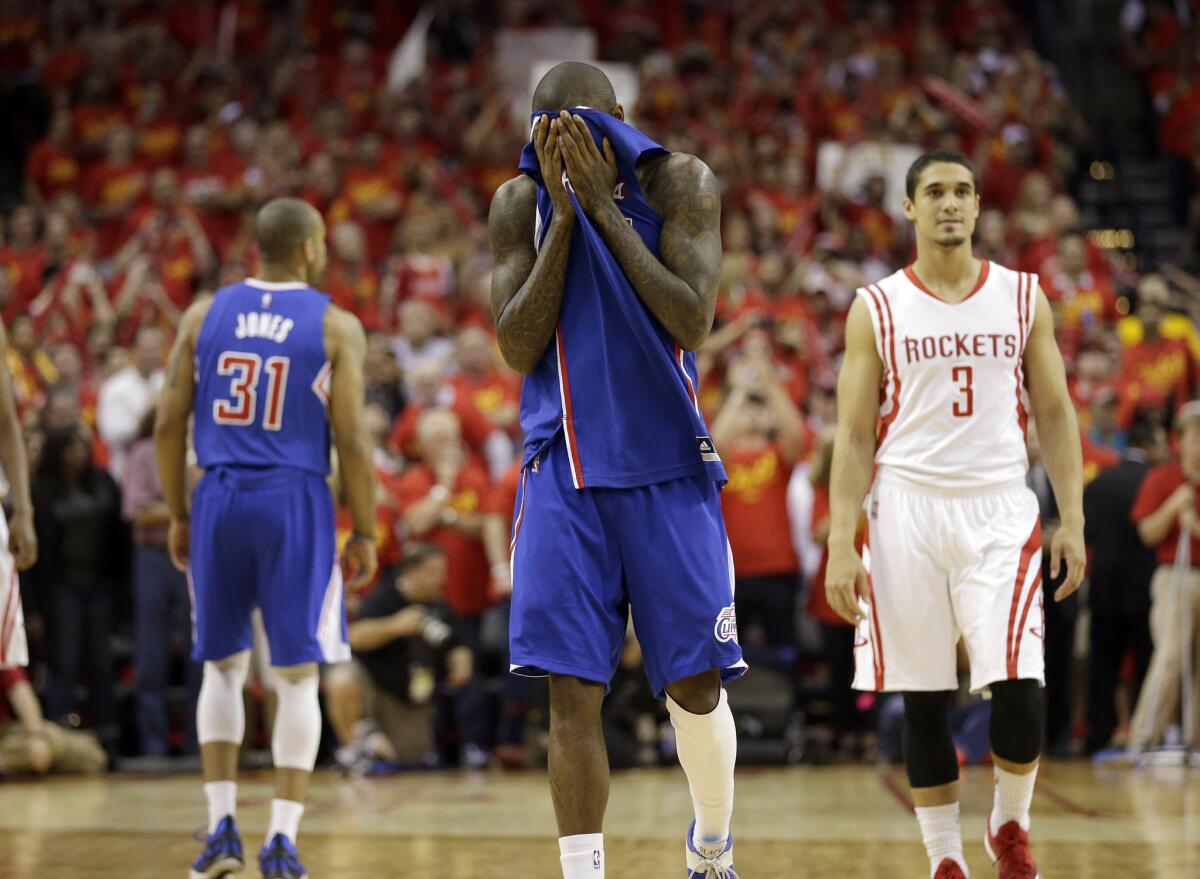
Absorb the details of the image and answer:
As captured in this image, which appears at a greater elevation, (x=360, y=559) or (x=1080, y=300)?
(x=1080, y=300)

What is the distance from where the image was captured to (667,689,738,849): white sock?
4605mm

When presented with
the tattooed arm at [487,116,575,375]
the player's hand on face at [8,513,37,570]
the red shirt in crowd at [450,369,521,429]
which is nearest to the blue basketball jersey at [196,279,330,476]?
the player's hand on face at [8,513,37,570]

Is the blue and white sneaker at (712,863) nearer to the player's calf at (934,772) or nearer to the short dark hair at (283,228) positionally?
the player's calf at (934,772)

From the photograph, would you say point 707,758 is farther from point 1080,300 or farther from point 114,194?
point 114,194

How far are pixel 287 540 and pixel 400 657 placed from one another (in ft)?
15.1

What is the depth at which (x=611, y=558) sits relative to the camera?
452 centimetres

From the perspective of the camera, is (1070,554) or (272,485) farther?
(272,485)

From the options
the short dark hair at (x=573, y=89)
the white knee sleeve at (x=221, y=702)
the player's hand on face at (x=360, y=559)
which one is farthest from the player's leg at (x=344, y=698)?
the short dark hair at (x=573, y=89)

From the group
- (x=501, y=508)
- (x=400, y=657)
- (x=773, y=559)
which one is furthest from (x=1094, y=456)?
(x=400, y=657)

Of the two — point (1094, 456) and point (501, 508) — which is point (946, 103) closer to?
point (1094, 456)

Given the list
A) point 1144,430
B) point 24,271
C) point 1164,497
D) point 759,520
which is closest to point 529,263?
point 759,520

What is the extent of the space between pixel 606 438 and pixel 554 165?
29.5 inches

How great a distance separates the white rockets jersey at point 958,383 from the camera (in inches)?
217

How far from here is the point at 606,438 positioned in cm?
450
